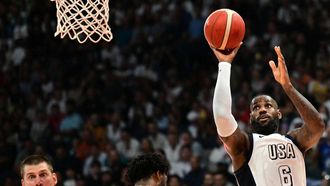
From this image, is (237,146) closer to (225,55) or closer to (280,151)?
(280,151)

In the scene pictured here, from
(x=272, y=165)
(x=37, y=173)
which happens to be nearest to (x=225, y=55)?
(x=272, y=165)

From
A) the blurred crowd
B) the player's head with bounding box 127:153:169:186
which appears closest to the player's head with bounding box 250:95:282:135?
the player's head with bounding box 127:153:169:186

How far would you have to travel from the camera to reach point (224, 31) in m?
5.13

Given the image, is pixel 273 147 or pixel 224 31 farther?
pixel 273 147

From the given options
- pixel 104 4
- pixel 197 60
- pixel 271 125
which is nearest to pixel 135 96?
pixel 197 60

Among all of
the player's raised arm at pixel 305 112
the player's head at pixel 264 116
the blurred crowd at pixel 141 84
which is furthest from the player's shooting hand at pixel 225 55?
the blurred crowd at pixel 141 84

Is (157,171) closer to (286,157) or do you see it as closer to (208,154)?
(286,157)

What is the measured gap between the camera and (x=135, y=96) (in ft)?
41.0

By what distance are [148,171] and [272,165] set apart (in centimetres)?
139

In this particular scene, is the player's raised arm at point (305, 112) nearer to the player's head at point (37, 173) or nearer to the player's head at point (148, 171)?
the player's head at point (148, 171)

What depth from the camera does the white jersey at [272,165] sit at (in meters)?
5.15

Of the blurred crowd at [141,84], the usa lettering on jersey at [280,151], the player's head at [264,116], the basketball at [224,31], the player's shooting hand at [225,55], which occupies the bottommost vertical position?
the blurred crowd at [141,84]

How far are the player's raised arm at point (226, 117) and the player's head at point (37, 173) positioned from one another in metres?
1.19

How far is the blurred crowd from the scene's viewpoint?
10.9 meters
